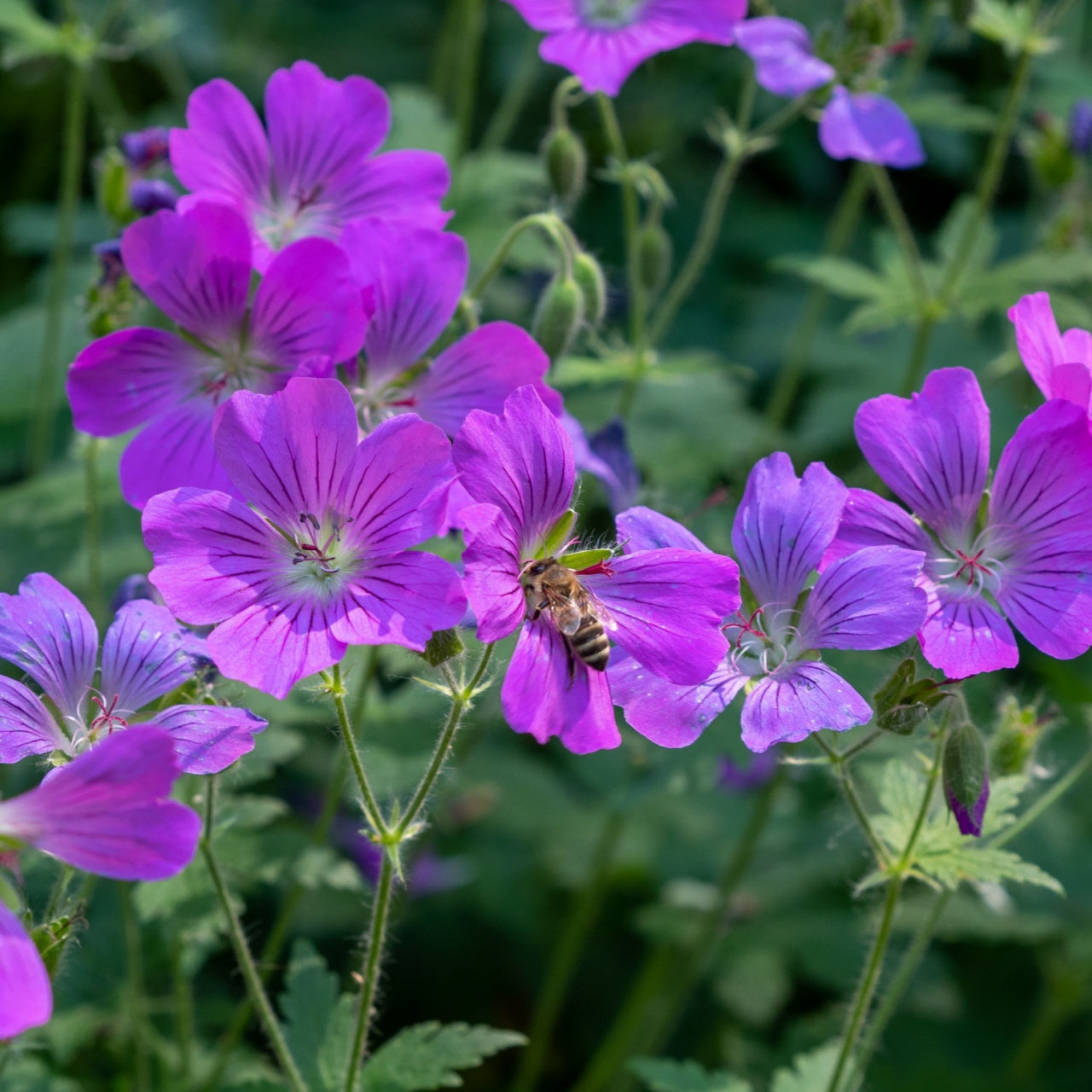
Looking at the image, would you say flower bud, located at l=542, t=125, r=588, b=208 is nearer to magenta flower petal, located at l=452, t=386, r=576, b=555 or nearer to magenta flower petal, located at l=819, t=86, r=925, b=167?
magenta flower petal, located at l=819, t=86, r=925, b=167

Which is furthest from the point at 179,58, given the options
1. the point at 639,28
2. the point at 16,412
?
the point at 639,28

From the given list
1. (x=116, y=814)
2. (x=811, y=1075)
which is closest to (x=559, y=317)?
(x=116, y=814)

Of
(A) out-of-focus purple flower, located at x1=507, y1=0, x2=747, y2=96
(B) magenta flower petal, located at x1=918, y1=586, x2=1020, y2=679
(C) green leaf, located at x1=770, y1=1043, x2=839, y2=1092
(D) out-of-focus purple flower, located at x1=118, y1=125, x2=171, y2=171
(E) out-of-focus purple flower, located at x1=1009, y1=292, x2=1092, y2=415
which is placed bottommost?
(C) green leaf, located at x1=770, y1=1043, x2=839, y2=1092

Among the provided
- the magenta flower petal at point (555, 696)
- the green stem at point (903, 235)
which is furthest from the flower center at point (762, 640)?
the green stem at point (903, 235)

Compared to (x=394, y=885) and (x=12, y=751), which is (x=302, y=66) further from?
(x=394, y=885)

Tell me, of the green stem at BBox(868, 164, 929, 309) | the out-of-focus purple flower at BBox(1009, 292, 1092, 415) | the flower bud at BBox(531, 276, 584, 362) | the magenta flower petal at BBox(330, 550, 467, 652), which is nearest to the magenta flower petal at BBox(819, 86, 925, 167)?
the green stem at BBox(868, 164, 929, 309)

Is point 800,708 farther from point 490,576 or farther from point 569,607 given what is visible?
point 490,576
